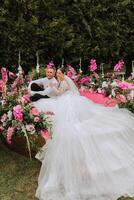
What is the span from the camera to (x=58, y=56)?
10.9 metres

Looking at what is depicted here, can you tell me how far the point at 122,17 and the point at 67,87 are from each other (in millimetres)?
4168

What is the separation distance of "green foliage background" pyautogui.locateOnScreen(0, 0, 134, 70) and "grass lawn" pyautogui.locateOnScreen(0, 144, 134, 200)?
2.97 m

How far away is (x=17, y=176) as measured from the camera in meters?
7.06

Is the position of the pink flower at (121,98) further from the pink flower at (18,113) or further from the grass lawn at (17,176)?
the pink flower at (18,113)

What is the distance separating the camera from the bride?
6238 millimetres

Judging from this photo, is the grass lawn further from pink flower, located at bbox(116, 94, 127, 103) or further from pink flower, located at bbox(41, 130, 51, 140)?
pink flower, located at bbox(116, 94, 127, 103)

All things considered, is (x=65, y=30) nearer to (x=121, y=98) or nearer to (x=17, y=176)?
(x=121, y=98)

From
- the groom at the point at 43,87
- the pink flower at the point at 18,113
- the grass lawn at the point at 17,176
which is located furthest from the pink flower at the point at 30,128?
the groom at the point at 43,87

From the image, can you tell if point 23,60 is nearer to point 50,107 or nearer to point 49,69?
point 49,69

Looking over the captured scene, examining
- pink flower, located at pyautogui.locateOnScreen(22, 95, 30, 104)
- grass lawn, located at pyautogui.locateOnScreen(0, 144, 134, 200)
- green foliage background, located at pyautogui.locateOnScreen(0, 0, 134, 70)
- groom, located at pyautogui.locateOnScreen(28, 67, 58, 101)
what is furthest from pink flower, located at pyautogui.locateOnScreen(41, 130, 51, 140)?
green foliage background, located at pyautogui.locateOnScreen(0, 0, 134, 70)

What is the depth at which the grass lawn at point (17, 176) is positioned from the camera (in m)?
6.47

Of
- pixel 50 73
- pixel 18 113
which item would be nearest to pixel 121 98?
pixel 50 73

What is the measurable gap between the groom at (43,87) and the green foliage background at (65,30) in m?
2.31

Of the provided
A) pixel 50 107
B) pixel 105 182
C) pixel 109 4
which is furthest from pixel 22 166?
pixel 109 4
